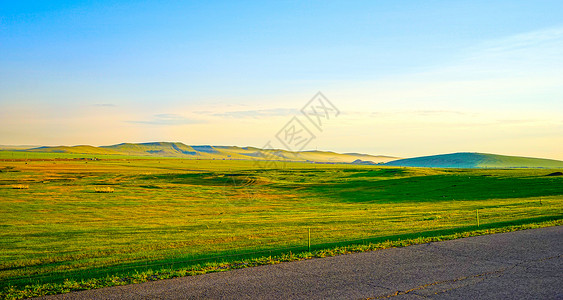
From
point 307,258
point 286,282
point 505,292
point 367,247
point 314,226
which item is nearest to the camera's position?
point 505,292

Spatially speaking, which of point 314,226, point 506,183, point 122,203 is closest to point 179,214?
point 122,203

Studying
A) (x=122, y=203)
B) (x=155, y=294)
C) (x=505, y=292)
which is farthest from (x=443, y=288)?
(x=122, y=203)

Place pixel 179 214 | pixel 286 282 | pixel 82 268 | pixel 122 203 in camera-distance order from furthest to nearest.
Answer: pixel 122 203 → pixel 179 214 → pixel 82 268 → pixel 286 282

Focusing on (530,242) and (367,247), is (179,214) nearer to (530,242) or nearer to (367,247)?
(367,247)

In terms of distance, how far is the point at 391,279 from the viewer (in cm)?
973

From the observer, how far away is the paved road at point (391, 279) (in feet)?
28.6

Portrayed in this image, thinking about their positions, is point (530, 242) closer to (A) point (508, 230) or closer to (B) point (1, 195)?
(A) point (508, 230)

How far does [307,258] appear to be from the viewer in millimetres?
12273

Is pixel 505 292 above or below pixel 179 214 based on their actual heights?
above

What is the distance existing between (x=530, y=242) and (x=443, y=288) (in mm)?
6645

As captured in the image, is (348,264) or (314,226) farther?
(314,226)

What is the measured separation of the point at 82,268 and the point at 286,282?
9892mm

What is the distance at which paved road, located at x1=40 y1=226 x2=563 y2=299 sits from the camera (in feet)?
28.6

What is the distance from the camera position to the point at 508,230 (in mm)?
16656
